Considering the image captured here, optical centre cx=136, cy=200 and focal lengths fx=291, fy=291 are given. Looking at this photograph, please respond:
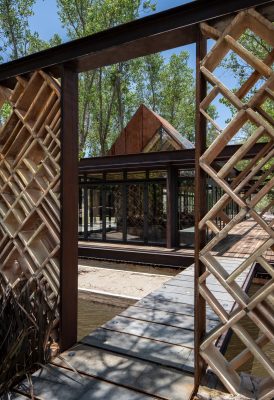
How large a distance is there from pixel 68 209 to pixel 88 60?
4.45 ft

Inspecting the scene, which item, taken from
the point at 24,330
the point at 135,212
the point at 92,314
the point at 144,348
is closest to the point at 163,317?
the point at 144,348

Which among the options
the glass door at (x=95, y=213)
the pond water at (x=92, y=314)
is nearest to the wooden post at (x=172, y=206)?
the glass door at (x=95, y=213)

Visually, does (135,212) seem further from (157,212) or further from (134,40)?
(134,40)

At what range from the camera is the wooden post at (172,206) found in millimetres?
10219

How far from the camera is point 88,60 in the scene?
261cm

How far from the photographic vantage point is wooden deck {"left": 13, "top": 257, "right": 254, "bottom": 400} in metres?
2.02

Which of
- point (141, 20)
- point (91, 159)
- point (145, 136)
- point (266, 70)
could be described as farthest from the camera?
point (145, 136)

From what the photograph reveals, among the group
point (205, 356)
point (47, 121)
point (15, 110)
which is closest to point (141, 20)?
point (47, 121)

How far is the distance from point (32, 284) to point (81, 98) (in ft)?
60.8

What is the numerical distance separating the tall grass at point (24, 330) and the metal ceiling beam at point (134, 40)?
207 cm

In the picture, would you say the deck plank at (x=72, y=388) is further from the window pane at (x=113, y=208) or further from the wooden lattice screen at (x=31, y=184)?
the window pane at (x=113, y=208)

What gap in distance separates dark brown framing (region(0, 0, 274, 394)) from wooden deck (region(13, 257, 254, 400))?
A: 0.79ft

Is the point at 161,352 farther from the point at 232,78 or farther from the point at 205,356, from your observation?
the point at 232,78

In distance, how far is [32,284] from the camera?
2852 mm
